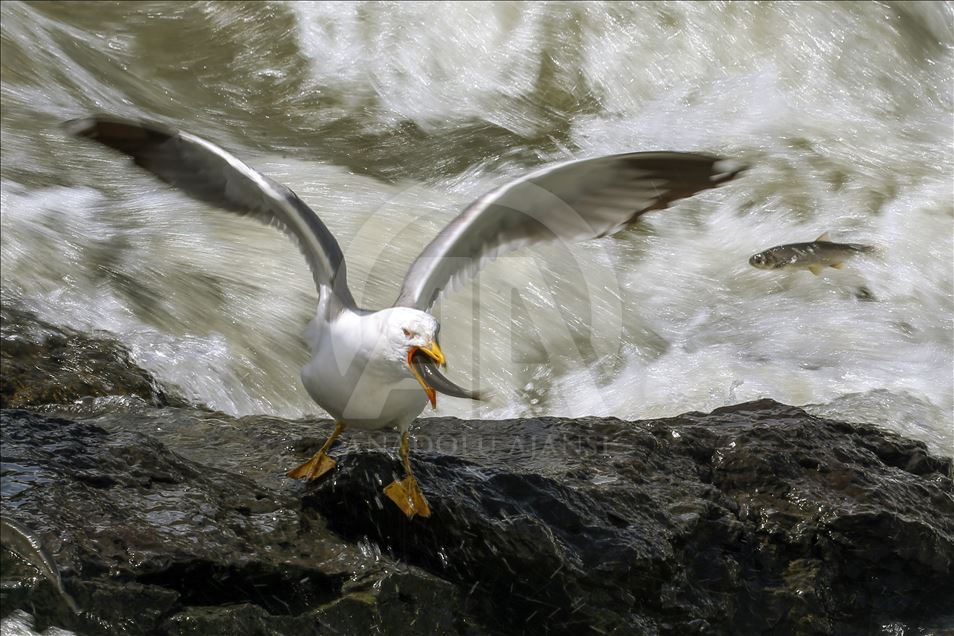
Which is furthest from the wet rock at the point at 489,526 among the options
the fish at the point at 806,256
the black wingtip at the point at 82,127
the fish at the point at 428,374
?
the fish at the point at 806,256

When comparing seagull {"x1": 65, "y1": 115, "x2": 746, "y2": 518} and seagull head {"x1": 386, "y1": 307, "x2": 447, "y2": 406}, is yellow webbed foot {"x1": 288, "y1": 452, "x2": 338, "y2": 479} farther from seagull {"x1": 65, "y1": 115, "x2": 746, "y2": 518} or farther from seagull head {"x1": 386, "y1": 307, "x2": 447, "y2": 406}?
seagull head {"x1": 386, "y1": 307, "x2": 447, "y2": 406}

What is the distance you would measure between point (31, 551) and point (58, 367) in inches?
90.5

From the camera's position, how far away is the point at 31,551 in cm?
363

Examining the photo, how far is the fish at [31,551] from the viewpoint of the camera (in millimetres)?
3582

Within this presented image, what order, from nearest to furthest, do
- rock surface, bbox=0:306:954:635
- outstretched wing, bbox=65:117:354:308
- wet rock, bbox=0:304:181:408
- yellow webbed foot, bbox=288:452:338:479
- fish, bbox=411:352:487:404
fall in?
rock surface, bbox=0:306:954:635
fish, bbox=411:352:487:404
yellow webbed foot, bbox=288:452:338:479
outstretched wing, bbox=65:117:354:308
wet rock, bbox=0:304:181:408

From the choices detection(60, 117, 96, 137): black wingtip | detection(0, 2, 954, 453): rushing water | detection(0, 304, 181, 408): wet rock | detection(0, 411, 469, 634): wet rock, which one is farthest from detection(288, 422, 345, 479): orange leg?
detection(0, 2, 954, 453): rushing water

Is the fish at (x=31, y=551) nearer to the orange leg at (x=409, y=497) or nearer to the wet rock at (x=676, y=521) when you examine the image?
the wet rock at (x=676, y=521)

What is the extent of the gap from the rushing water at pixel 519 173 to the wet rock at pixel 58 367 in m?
0.30

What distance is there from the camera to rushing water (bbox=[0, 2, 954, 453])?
23.6ft

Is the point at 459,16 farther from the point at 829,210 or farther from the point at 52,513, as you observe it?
the point at 52,513

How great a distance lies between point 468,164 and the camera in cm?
975

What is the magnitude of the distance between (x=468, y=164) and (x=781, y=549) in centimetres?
542

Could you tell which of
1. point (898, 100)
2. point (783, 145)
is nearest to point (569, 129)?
point (783, 145)

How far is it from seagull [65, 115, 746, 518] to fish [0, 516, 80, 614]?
3.70 feet
